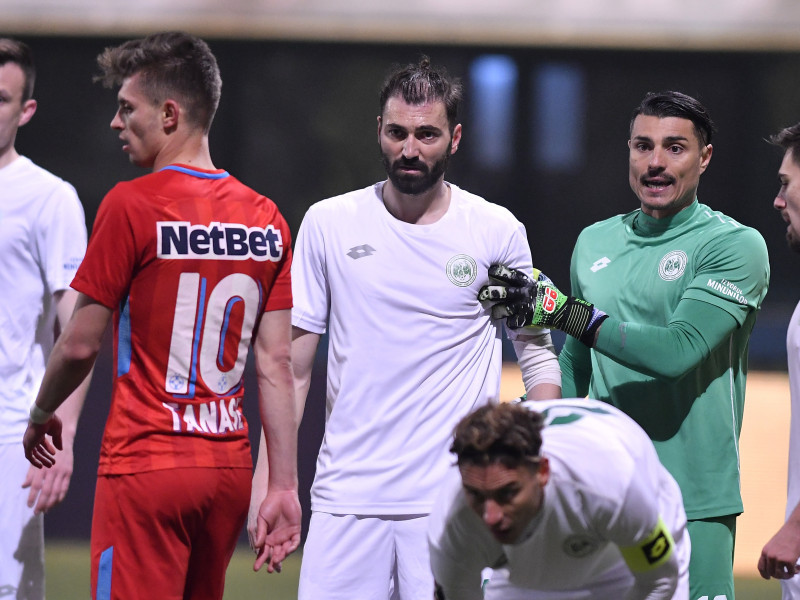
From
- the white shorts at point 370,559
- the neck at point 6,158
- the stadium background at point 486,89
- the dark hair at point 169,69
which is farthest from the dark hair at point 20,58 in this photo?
the stadium background at point 486,89

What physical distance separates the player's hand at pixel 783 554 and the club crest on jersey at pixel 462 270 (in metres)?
1.09

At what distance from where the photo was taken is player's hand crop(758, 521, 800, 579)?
3.19 m

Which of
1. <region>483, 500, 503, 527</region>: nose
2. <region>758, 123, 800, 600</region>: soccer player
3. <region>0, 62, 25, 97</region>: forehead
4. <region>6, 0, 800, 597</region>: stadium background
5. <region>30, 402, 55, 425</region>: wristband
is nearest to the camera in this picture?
<region>483, 500, 503, 527</region>: nose

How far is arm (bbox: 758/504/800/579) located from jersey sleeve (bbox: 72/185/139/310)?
5.91 feet

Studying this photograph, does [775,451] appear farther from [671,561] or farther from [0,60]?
[0,60]

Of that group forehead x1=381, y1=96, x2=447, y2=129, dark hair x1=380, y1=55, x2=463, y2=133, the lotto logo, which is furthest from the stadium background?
the lotto logo

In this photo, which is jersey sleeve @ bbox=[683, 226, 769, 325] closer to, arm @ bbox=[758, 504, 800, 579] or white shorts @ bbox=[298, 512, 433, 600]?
arm @ bbox=[758, 504, 800, 579]

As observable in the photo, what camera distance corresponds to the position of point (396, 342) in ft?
11.3

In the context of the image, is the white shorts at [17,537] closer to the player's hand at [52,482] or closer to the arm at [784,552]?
the player's hand at [52,482]

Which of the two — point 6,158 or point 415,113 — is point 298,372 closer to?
point 415,113

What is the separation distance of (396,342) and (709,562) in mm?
1108

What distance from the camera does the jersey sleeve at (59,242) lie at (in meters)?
3.91

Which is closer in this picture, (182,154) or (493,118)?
(182,154)

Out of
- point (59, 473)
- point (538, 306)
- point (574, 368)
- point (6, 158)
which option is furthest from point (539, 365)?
point (6, 158)
